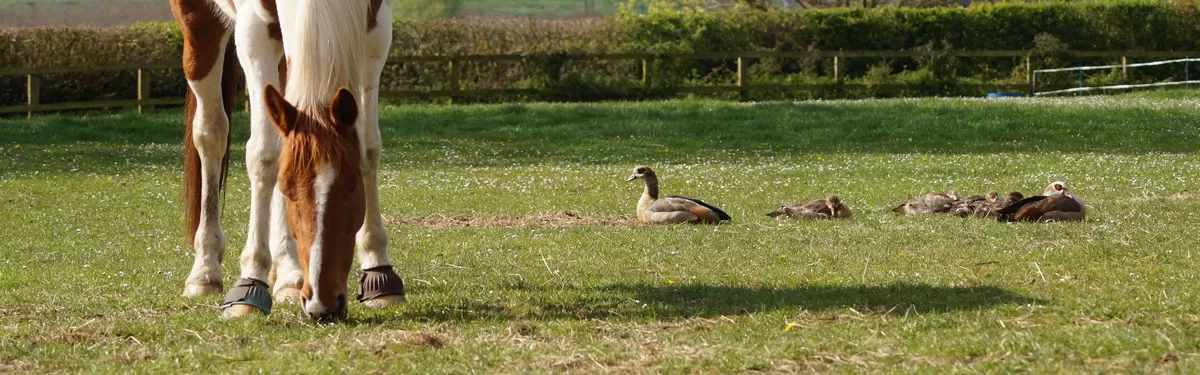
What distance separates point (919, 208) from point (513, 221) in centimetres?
343

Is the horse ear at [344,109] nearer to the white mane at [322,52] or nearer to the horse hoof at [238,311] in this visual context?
the white mane at [322,52]

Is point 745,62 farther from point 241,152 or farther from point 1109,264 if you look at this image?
point 1109,264

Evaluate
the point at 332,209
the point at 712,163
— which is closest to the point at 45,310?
the point at 332,209

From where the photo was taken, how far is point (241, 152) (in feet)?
67.6

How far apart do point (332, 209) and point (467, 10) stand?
6870cm

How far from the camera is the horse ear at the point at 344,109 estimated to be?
546 centimetres

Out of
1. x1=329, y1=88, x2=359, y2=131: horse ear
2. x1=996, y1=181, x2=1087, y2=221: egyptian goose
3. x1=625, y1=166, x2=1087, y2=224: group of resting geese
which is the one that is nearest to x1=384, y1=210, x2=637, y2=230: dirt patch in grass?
x1=625, y1=166, x2=1087, y2=224: group of resting geese

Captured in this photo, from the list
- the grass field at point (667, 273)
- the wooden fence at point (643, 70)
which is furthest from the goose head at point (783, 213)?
the wooden fence at point (643, 70)

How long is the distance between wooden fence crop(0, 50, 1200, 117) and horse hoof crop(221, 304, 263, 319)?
2201 centimetres

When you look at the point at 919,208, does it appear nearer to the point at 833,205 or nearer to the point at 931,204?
the point at 931,204

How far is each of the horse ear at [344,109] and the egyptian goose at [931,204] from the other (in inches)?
254

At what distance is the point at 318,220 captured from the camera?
18.0ft

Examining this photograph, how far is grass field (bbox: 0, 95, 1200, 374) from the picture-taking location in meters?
5.02

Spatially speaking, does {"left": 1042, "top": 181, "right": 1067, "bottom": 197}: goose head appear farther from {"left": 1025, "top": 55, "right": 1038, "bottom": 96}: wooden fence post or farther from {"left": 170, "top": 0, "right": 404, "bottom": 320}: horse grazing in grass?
{"left": 1025, "top": 55, "right": 1038, "bottom": 96}: wooden fence post
